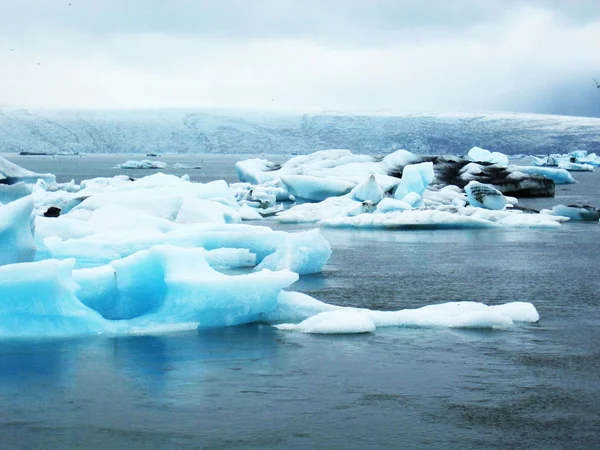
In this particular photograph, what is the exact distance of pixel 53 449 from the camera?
13.3 feet

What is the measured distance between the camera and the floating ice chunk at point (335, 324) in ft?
21.2

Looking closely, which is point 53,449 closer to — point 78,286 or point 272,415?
point 272,415

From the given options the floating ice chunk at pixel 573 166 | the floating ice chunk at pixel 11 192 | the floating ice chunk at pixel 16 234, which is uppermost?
the floating ice chunk at pixel 16 234

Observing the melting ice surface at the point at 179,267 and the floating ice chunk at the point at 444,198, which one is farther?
the floating ice chunk at the point at 444,198

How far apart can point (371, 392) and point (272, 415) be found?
0.69m

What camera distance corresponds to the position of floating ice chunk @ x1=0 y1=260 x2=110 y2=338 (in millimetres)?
6008

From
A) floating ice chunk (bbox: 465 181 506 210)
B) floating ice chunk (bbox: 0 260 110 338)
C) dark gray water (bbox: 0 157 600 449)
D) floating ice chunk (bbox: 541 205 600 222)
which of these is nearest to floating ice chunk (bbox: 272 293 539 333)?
dark gray water (bbox: 0 157 600 449)

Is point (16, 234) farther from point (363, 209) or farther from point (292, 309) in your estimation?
point (363, 209)

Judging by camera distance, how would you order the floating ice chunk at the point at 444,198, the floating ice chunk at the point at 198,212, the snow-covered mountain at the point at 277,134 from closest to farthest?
the floating ice chunk at the point at 198,212 < the floating ice chunk at the point at 444,198 < the snow-covered mountain at the point at 277,134

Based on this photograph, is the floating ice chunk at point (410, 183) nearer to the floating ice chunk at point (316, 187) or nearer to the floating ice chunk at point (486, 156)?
the floating ice chunk at point (316, 187)

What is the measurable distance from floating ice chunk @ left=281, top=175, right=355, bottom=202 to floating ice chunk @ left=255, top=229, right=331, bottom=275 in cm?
1136

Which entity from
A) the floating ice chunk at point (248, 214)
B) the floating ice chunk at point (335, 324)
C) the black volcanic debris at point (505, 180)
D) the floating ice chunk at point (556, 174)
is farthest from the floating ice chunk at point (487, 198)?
the floating ice chunk at point (335, 324)

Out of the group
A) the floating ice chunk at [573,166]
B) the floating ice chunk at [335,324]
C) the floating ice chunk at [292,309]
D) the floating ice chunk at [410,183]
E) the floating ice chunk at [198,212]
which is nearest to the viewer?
the floating ice chunk at [335,324]

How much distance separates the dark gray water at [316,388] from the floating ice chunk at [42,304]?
0.55 feet
